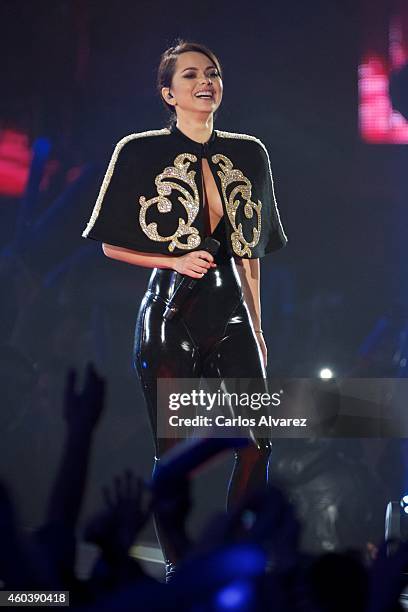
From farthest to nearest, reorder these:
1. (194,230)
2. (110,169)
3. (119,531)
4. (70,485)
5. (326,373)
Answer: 1. (326,373)
2. (110,169)
3. (194,230)
4. (70,485)
5. (119,531)

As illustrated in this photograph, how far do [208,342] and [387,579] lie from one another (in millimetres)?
1602

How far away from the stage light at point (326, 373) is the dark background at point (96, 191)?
0.03 meters

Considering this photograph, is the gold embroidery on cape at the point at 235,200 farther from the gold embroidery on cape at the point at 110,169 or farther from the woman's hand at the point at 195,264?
the gold embroidery on cape at the point at 110,169

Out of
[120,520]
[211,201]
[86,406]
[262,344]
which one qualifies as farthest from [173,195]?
[120,520]

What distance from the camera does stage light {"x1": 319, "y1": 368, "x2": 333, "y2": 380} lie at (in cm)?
358

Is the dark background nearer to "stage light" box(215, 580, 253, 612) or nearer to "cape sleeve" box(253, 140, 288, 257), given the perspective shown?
"cape sleeve" box(253, 140, 288, 257)

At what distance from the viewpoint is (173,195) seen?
3.29 meters

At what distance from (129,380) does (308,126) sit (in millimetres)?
1259

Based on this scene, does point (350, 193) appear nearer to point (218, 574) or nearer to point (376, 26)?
point (376, 26)

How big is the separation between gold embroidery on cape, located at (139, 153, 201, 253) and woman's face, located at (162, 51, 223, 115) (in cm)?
20

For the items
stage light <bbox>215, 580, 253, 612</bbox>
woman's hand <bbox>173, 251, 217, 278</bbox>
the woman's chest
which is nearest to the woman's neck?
the woman's chest

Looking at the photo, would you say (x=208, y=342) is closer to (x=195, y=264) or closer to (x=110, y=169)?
(x=195, y=264)

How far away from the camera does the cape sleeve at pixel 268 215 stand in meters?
3.44

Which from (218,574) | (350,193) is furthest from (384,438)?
(218,574)
